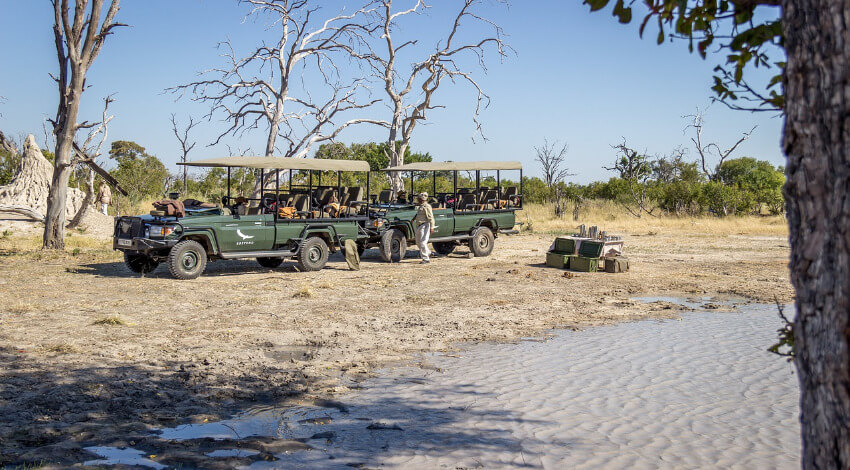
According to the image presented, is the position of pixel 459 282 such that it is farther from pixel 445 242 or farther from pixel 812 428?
pixel 812 428

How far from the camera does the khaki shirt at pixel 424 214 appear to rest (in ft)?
56.0

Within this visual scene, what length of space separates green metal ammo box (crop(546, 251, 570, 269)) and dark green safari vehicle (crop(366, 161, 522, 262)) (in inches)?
87.2

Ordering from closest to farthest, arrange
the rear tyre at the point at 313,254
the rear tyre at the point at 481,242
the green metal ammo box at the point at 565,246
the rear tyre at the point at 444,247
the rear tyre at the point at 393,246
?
the rear tyre at the point at 313,254 < the green metal ammo box at the point at 565,246 < the rear tyre at the point at 393,246 < the rear tyre at the point at 481,242 < the rear tyre at the point at 444,247

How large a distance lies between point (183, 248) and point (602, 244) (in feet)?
27.8

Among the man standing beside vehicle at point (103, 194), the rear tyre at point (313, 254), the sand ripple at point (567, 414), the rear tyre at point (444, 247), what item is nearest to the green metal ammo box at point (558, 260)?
the rear tyre at point (444, 247)

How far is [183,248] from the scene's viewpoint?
44.0 feet

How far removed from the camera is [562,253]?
16938 millimetres

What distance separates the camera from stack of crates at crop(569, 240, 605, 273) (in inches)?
624

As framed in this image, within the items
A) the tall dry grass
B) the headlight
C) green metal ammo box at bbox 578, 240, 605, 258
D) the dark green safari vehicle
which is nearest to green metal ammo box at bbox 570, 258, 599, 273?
green metal ammo box at bbox 578, 240, 605, 258

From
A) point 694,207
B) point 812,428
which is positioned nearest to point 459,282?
point 812,428

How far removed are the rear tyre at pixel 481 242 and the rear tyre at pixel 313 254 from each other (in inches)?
182

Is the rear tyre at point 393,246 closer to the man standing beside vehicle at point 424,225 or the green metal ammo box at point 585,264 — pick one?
the man standing beside vehicle at point 424,225

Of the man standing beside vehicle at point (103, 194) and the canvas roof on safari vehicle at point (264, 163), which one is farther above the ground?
the canvas roof on safari vehicle at point (264, 163)

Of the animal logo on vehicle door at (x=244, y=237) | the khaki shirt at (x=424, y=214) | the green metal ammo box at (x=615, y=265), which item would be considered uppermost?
the khaki shirt at (x=424, y=214)
